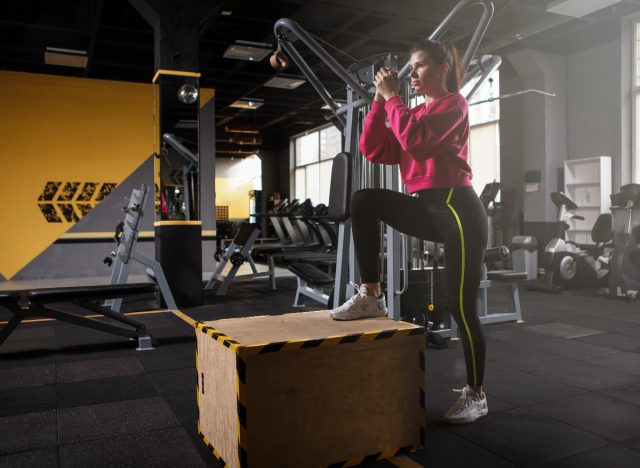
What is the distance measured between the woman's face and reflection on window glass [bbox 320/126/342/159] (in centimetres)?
1229

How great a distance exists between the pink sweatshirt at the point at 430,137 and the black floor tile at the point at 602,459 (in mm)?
1003

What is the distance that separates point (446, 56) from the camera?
6.72 feet

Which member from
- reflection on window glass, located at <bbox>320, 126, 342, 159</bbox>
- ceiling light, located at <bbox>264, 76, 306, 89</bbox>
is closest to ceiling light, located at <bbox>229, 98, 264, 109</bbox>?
ceiling light, located at <bbox>264, 76, 306, 89</bbox>

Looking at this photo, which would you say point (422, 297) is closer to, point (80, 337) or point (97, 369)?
point (97, 369)

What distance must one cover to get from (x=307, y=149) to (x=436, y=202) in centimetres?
1375

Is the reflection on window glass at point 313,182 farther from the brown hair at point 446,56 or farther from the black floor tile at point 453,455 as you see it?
the black floor tile at point 453,455

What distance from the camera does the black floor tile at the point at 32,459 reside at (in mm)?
1861

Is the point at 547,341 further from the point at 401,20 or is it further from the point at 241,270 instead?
the point at 241,270

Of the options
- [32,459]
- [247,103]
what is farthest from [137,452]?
[247,103]

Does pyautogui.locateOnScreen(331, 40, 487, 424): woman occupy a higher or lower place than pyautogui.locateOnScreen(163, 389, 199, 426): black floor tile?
higher

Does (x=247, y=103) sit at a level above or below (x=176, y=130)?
above

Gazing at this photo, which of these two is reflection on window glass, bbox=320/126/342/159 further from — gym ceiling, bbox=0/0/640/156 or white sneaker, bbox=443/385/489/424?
white sneaker, bbox=443/385/489/424

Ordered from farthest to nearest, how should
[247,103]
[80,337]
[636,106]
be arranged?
[247,103], [636,106], [80,337]

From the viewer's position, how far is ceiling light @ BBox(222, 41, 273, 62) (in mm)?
7436
